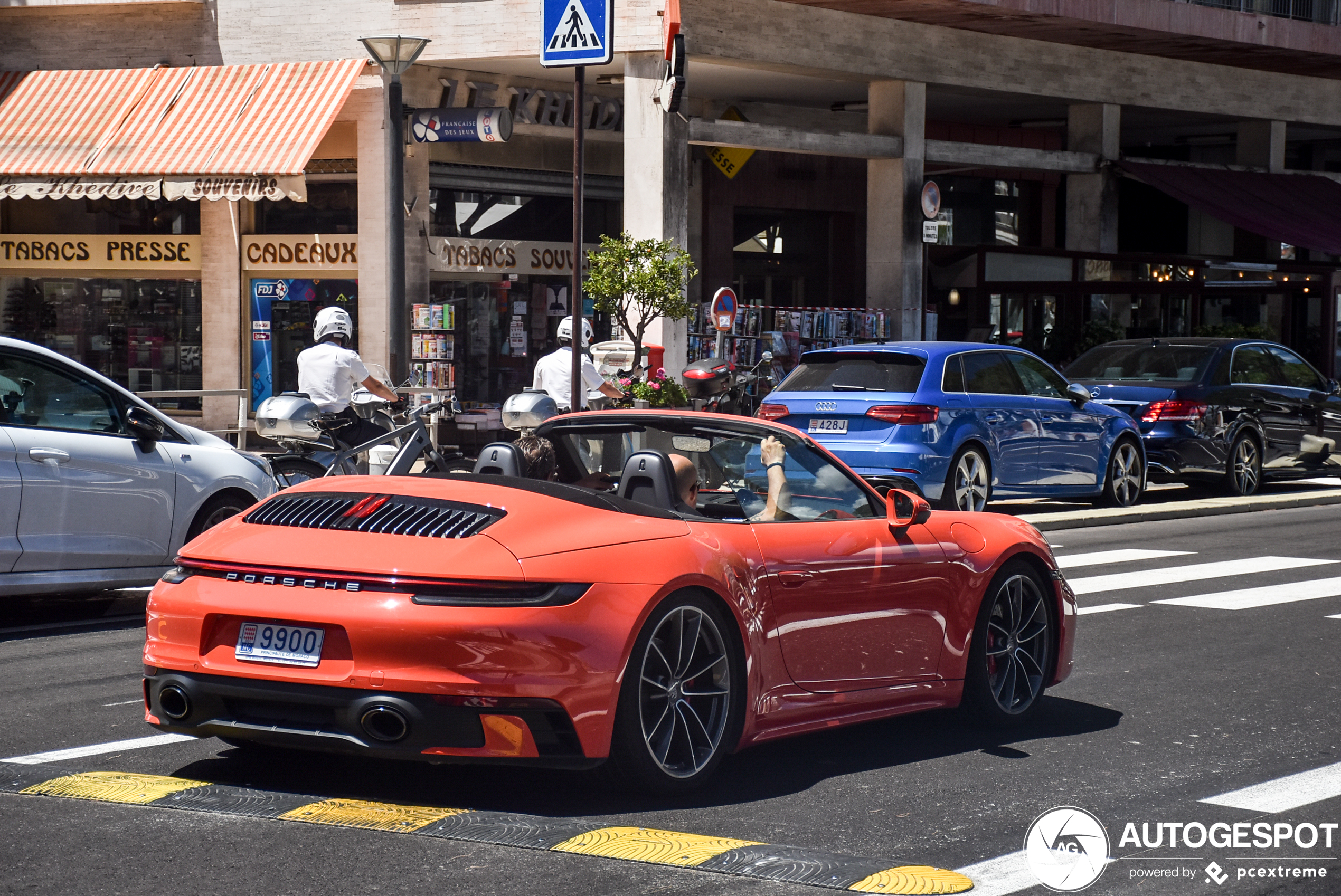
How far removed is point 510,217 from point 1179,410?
9.74 meters

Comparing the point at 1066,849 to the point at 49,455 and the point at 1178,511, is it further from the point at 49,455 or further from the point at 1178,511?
the point at 1178,511

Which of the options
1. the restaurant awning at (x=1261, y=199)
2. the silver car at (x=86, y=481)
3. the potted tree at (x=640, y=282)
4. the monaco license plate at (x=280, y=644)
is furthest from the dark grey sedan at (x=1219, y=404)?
the monaco license plate at (x=280, y=644)

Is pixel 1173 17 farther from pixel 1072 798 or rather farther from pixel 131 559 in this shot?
pixel 1072 798

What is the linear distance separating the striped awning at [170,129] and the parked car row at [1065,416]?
27.3ft

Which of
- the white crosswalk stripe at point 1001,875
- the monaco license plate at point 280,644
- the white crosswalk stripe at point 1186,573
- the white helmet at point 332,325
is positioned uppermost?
the white helmet at point 332,325

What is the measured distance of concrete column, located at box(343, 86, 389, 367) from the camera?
2186 centimetres

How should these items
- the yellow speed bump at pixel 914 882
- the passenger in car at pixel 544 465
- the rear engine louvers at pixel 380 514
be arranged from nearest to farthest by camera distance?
1. the yellow speed bump at pixel 914 882
2. the rear engine louvers at pixel 380 514
3. the passenger in car at pixel 544 465

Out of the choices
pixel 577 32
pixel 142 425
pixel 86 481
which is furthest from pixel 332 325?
pixel 577 32

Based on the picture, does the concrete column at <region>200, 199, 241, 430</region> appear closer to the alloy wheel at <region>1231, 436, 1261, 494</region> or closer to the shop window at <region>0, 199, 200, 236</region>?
the shop window at <region>0, 199, 200, 236</region>

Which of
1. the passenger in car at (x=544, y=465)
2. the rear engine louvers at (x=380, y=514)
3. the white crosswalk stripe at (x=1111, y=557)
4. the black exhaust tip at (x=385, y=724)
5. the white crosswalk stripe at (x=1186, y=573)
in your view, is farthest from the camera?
the white crosswalk stripe at (x=1111, y=557)

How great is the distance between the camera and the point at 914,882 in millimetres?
4637

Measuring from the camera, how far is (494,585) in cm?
515

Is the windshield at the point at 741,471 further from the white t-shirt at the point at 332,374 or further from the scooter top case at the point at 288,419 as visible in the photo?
the white t-shirt at the point at 332,374

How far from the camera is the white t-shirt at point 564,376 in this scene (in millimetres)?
16172
